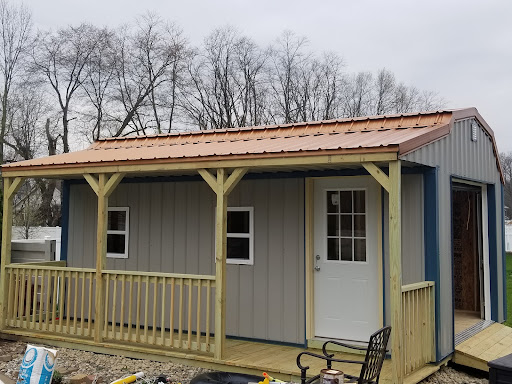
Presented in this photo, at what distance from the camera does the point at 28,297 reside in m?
7.15

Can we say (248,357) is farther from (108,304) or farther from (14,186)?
(14,186)

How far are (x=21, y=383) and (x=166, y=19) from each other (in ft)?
75.9

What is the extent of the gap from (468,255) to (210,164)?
4608 millimetres

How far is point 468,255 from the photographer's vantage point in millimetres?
8297

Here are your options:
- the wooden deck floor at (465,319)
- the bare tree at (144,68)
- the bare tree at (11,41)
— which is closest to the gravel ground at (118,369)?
the wooden deck floor at (465,319)

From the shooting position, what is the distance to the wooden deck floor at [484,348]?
5858 mm

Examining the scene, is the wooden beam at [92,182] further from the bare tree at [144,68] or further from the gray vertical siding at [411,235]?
the bare tree at [144,68]

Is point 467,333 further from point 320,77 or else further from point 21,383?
point 320,77

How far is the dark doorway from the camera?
778 centimetres

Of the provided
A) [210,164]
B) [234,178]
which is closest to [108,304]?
[210,164]

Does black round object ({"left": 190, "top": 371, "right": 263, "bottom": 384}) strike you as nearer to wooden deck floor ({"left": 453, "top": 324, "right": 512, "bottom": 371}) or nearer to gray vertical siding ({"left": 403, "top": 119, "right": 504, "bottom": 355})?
gray vertical siding ({"left": 403, "top": 119, "right": 504, "bottom": 355})

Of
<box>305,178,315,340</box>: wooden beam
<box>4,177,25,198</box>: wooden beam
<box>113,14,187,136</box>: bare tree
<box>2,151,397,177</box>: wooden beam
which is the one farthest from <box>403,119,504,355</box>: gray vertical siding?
<box>113,14,187,136</box>: bare tree

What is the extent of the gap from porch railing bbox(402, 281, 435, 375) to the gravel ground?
271 mm

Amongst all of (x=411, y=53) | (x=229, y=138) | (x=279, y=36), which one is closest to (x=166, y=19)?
(x=279, y=36)
